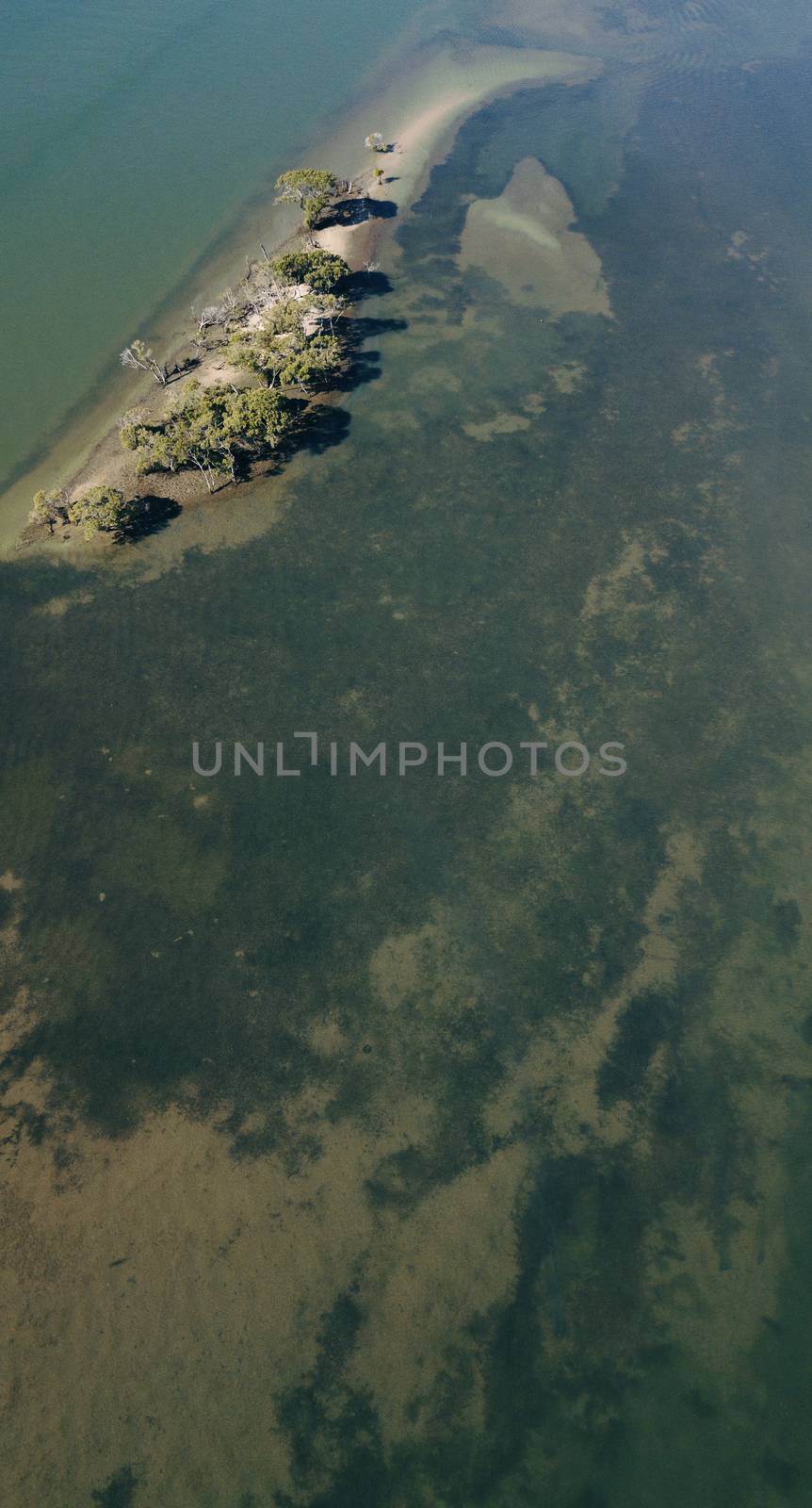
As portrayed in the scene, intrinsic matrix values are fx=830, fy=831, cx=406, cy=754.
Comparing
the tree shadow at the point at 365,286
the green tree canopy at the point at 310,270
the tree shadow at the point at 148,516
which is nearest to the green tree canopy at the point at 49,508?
the tree shadow at the point at 148,516

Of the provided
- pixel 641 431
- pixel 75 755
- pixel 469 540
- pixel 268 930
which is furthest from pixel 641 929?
pixel 641 431

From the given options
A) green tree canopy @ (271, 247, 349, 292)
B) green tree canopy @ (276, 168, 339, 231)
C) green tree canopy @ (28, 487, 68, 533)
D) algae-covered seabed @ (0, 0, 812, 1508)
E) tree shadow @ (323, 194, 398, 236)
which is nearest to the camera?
algae-covered seabed @ (0, 0, 812, 1508)

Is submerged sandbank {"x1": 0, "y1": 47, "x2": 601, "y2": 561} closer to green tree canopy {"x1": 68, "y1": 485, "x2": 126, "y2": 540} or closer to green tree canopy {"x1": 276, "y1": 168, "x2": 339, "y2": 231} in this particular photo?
green tree canopy {"x1": 68, "y1": 485, "x2": 126, "y2": 540}

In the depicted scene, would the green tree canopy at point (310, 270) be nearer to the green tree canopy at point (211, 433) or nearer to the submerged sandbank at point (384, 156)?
the submerged sandbank at point (384, 156)

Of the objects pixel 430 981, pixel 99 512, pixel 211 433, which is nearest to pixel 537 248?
pixel 211 433

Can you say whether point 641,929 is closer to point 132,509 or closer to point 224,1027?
point 224,1027

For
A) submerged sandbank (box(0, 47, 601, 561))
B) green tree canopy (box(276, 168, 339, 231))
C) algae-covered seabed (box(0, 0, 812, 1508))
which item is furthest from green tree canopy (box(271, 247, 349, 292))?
green tree canopy (box(276, 168, 339, 231))

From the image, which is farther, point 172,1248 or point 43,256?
point 43,256

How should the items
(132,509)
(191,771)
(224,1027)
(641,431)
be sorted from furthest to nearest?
1. (641,431)
2. (132,509)
3. (191,771)
4. (224,1027)
